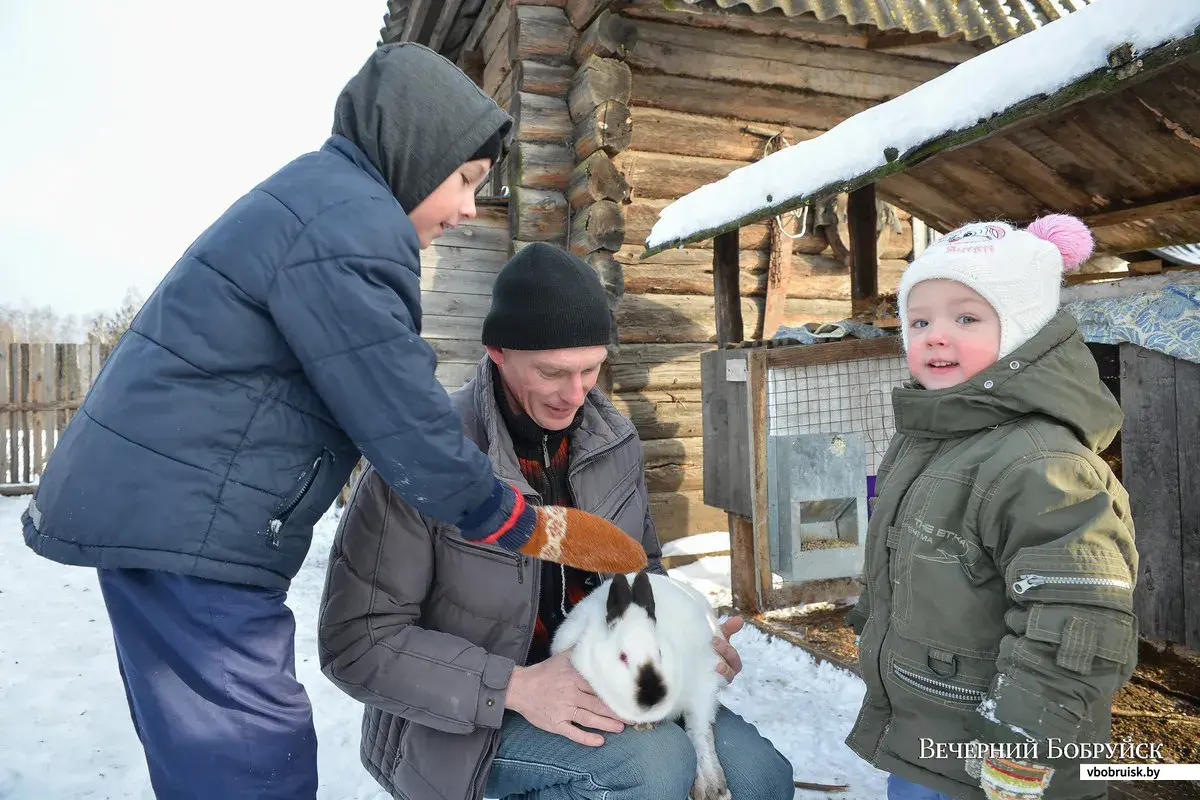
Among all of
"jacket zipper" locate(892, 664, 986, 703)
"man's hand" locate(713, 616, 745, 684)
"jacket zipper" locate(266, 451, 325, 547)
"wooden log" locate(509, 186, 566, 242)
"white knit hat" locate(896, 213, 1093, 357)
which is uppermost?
"wooden log" locate(509, 186, 566, 242)

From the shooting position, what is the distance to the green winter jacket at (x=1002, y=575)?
1.46 meters

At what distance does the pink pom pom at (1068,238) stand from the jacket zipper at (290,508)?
180cm

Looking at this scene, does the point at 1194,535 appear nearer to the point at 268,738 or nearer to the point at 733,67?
the point at 268,738

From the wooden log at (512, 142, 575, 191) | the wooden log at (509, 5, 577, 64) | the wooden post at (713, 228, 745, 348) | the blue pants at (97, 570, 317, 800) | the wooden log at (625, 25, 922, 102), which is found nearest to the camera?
the blue pants at (97, 570, 317, 800)

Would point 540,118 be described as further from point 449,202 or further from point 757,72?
point 449,202

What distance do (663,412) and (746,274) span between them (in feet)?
4.68

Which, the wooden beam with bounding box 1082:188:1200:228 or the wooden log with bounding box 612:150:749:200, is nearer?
the wooden beam with bounding box 1082:188:1200:228

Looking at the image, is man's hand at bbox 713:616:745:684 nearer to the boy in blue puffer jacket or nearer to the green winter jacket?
the green winter jacket

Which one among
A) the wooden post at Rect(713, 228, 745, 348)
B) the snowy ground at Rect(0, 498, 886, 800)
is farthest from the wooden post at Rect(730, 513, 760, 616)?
the wooden post at Rect(713, 228, 745, 348)

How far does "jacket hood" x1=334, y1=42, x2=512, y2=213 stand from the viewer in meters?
A: 1.78

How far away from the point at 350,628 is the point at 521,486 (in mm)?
532

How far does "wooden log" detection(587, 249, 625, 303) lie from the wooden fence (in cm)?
848

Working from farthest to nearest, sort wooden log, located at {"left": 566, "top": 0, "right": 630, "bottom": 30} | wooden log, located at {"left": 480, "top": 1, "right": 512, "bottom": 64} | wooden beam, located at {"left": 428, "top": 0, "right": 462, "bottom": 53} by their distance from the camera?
wooden beam, located at {"left": 428, "top": 0, "right": 462, "bottom": 53}, wooden log, located at {"left": 480, "top": 1, "right": 512, "bottom": 64}, wooden log, located at {"left": 566, "top": 0, "right": 630, "bottom": 30}

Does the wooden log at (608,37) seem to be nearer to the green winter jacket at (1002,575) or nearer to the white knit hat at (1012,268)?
the white knit hat at (1012,268)
